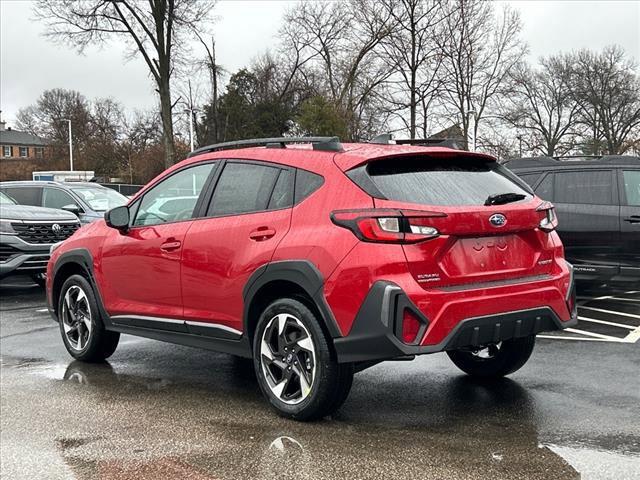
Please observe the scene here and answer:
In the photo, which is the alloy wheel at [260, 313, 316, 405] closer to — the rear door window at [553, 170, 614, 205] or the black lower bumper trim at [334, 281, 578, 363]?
the black lower bumper trim at [334, 281, 578, 363]

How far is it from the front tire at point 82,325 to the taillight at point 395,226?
3.03 metres

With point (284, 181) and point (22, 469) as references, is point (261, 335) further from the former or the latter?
point (22, 469)

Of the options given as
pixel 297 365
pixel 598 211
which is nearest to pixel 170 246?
pixel 297 365

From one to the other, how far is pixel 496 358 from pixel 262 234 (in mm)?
1984

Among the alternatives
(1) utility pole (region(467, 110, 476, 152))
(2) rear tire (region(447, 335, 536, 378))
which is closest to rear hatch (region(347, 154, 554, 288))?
(2) rear tire (region(447, 335, 536, 378))

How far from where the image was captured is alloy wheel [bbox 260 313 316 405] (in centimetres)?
437

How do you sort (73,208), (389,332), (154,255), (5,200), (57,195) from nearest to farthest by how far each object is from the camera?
(389,332), (154,255), (5,200), (73,208), (57,195)

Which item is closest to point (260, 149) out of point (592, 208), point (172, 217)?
point (172, 217)

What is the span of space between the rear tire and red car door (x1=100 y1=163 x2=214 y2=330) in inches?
82.5

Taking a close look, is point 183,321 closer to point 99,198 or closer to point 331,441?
point 331,441

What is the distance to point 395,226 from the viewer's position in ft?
13.2

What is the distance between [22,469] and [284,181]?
2.24 meters

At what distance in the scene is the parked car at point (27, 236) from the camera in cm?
1070

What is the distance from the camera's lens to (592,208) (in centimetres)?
874
